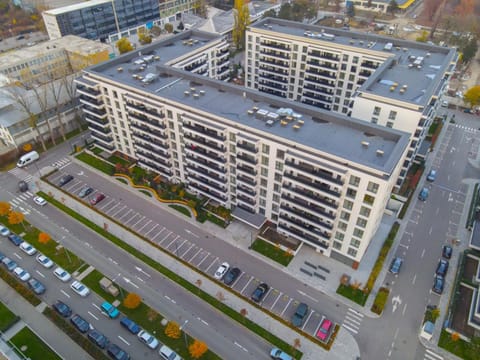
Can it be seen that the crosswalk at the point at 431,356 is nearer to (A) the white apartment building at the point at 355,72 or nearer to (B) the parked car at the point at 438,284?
(B) the parked car at the point at 438,284

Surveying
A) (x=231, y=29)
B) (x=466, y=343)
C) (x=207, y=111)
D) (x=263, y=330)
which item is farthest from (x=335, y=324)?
(x=231, y=29)

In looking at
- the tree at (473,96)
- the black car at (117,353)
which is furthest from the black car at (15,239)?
the tree at (473,96)

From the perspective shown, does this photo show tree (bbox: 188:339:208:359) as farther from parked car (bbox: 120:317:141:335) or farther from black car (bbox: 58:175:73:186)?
black car (bbox: 58:175:73:186)

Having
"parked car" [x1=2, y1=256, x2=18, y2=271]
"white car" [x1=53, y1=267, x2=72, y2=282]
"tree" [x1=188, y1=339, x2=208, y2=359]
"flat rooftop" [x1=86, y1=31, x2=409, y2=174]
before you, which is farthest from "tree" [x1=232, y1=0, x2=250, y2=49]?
"tree" [x1=188, y1=339, x2=208, y2=359]

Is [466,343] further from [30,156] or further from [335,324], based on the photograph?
[30,156]

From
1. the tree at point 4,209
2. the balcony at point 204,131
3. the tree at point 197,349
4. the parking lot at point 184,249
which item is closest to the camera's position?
the tree at point 197,349

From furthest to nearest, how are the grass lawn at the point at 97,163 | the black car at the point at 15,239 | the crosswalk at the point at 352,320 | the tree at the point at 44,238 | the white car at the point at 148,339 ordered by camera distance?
the grass lawn at the point at 97,163, the black car at the point at 15,239, the tree at the point at 44,238, the crosswalk at the point at 352,320, the white car at the point at 148,339

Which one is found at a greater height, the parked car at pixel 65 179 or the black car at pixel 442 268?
the parked car at pixel 65 179
